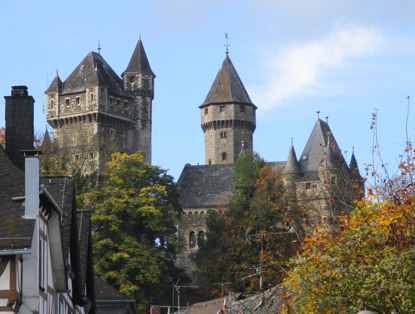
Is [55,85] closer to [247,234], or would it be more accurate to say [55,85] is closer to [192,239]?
[192,239]

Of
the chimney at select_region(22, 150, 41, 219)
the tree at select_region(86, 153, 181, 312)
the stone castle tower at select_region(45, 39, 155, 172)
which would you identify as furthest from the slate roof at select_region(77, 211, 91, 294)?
the stone castle tower at select_region(45, 39, 155, 172)

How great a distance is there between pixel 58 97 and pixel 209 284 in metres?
38.7

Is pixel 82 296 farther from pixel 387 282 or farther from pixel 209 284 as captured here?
pixel 209 284

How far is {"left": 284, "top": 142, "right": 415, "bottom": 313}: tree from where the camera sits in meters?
25.6

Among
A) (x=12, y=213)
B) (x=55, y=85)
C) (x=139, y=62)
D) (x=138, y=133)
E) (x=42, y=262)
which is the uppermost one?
(x=139, y=62)

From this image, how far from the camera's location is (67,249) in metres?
25.4

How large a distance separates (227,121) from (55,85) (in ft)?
90.1

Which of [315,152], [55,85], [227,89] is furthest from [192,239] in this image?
[227,89]

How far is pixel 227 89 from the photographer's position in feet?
460

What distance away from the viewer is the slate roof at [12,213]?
19.7m

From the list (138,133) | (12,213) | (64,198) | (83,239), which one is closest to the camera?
(12,213)

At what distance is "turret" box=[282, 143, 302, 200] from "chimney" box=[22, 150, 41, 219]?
310 feet

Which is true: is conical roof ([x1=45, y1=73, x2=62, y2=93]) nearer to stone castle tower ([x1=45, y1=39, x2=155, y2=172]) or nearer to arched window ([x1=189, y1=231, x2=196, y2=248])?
stone castle tower ([x1=45, y1=39, x2=155, y2=172])

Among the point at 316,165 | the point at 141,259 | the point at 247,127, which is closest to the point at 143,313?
the point at 141,259
